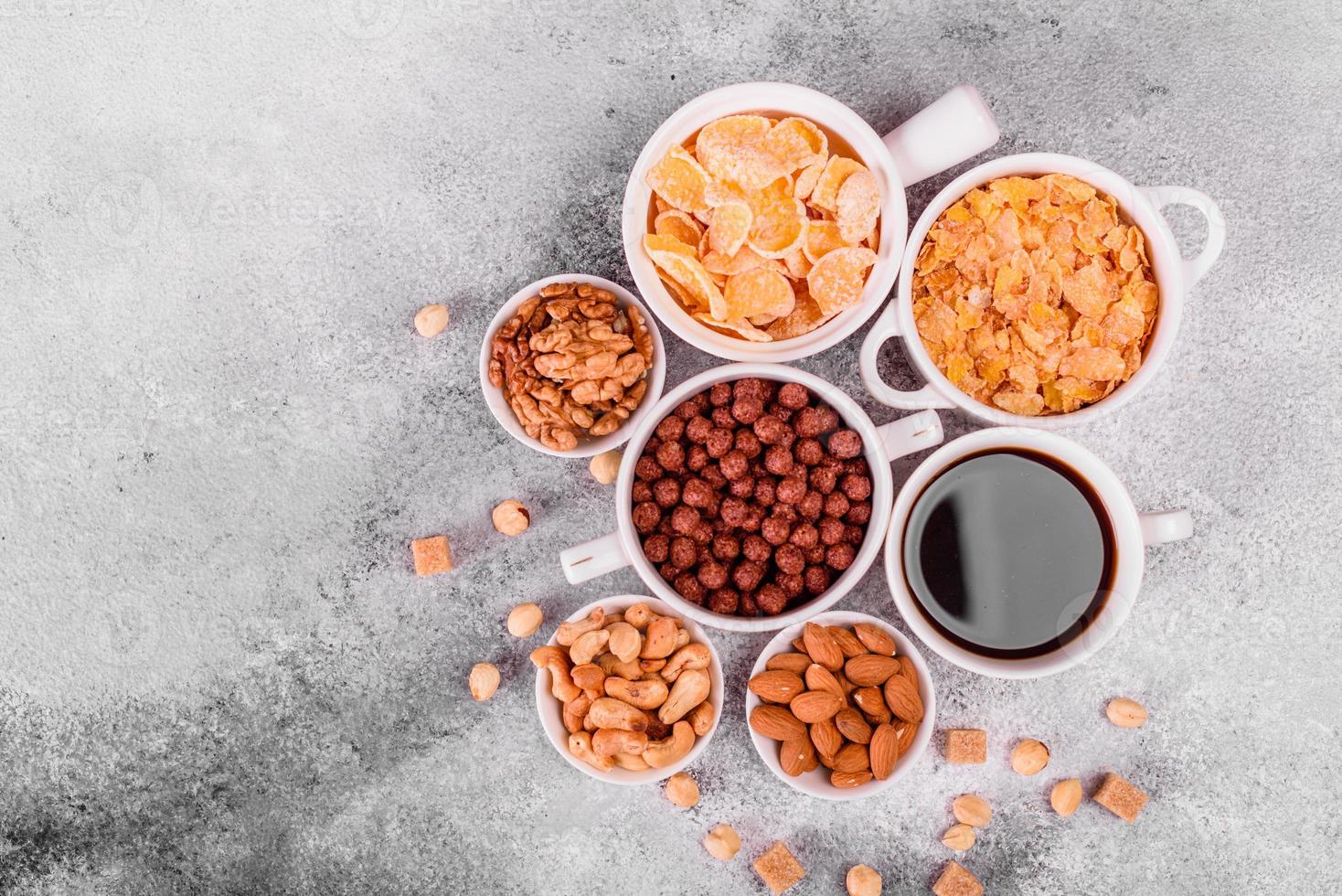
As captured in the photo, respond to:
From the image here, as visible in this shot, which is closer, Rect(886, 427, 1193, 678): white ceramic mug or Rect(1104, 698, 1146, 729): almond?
Rect(886, 427, 1193, 678): white ceramic mug

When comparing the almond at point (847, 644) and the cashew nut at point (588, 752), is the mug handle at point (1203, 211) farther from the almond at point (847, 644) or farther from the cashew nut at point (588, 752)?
the cashew nut at point (588, 752)

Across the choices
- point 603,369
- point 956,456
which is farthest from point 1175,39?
point 603,369

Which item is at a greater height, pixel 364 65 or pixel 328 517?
pixel 364 65

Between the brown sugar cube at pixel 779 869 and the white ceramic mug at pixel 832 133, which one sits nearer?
the white ceramic mug at pixel 832 133

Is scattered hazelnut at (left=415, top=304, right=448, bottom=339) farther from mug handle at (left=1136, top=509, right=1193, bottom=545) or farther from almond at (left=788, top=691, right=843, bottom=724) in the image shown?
mug handle at (left=1136, top=509, right=1193, bottom=545)

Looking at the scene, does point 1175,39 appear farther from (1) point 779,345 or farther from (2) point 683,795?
(2) point 683,795

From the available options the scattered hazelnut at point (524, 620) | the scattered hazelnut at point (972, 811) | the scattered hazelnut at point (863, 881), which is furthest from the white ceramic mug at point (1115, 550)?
the scattered hazelnut at point (524, 620)

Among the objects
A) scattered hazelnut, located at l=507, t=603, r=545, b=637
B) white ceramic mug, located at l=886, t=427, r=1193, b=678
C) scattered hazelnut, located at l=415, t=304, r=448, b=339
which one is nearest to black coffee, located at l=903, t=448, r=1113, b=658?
white ceramic mug, located at l=886, t=427, r=1193, b=678
